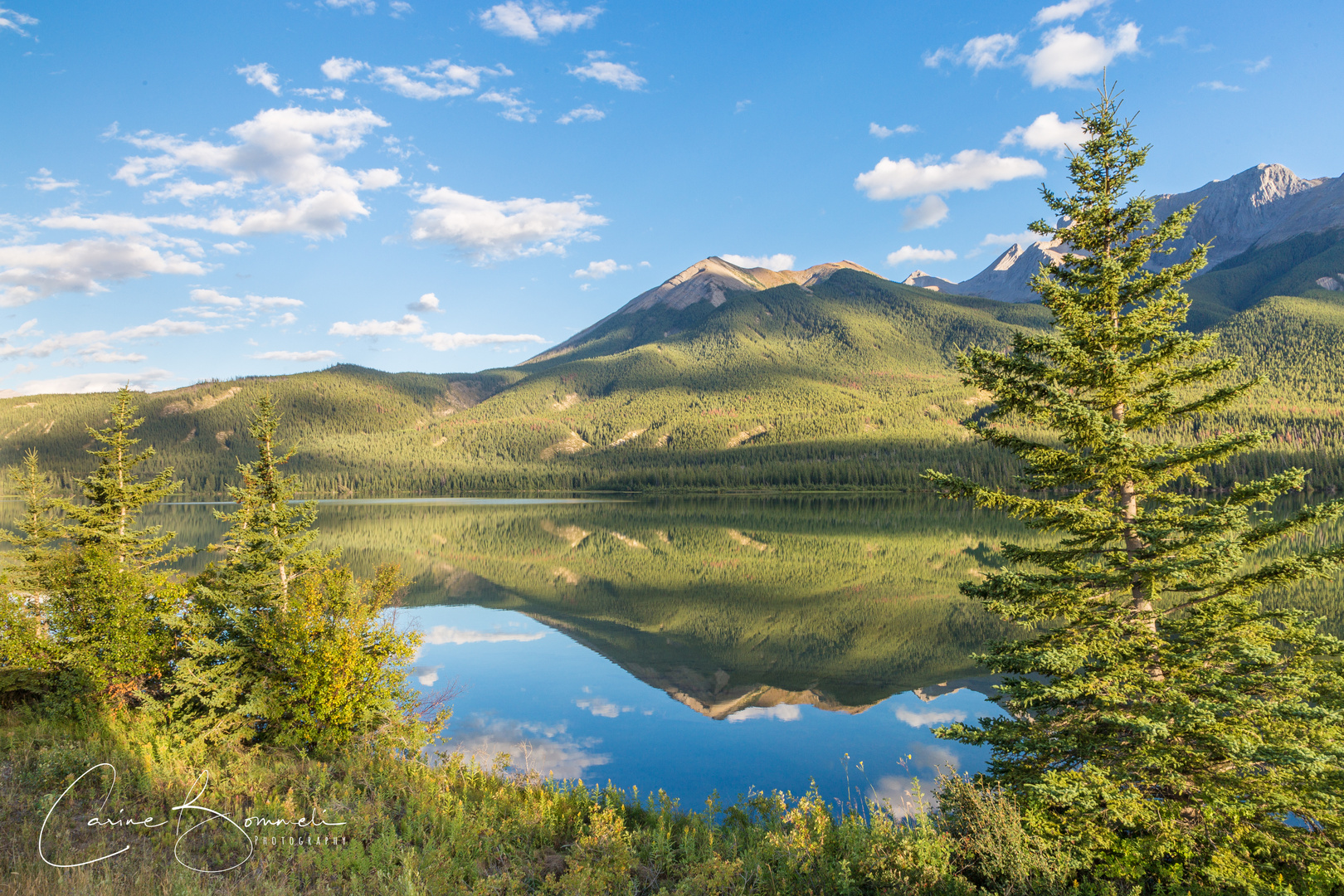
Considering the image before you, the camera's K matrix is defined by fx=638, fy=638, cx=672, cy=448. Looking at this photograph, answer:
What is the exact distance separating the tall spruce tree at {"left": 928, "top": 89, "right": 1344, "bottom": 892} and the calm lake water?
21.4 ft

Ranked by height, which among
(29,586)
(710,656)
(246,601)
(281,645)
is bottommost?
(710,656)

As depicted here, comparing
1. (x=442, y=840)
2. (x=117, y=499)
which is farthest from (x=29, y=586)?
(x=442, y=840)

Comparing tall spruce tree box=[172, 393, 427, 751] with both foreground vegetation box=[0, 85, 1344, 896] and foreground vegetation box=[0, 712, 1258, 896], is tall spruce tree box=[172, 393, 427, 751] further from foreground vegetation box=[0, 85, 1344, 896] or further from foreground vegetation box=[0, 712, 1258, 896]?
foreground vegetation box=[0, 712, 1258, 896]

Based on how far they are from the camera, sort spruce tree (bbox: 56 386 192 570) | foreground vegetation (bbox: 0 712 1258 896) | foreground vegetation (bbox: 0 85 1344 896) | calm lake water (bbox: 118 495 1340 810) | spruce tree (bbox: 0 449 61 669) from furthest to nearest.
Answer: spruce tree (bbox: 56 386 192 570)
calm lake water (bbox: 118 495 1340 810)
spruce tree (bbox: 0 449 61 669)
foreground vegetation (bbox: 0 85 1344 896)
foreground vegetation (bbox: 0 712 1258 896)

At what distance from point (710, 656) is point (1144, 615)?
18732mm

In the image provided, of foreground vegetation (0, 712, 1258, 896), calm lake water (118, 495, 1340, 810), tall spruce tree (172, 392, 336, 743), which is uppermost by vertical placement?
tall spruce tree (172, 392, 336, 743)

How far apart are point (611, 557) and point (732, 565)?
38.9ft

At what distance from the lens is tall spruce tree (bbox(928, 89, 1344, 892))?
26.9 feet

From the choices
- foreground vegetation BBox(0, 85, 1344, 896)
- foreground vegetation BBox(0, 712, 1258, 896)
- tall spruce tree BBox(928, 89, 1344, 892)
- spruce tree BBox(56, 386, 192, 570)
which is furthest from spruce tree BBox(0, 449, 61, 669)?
tall spruce tree BBox(928, 89, 1344, 892)

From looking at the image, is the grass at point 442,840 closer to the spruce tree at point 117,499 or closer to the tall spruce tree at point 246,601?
the tall spruce tree at point 246,601

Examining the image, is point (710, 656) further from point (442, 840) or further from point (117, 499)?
point (117, 499)

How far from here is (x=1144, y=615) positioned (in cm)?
946

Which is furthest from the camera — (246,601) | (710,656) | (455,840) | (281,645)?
(710,656)

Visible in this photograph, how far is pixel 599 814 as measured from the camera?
10.1 m
